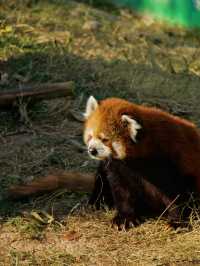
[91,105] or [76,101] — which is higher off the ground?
[91,105]

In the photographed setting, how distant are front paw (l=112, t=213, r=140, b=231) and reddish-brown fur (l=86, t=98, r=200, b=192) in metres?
0.43

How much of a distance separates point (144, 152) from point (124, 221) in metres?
0.49

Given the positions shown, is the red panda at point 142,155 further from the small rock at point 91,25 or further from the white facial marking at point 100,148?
the small rock at point 91,25

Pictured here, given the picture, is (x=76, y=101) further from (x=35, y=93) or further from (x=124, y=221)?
(x=124, y=221)

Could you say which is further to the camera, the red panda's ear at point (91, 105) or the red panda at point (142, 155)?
the red panda's ear at point (91, 105)

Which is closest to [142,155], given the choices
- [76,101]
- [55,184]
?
[55,184]

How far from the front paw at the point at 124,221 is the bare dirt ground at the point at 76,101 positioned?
0.05m

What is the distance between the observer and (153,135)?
155 inches

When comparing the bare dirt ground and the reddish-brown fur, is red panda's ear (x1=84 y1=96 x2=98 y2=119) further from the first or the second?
the bare dirt ground

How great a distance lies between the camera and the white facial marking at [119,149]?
3.97 metres

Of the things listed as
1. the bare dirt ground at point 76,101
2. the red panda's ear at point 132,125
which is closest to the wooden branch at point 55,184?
the bare dirt ground at point 76,101

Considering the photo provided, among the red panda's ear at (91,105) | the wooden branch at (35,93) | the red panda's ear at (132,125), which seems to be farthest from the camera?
the wooden branch at (35,93)

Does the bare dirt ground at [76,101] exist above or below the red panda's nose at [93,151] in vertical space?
below

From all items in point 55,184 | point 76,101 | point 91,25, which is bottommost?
point 55,184
